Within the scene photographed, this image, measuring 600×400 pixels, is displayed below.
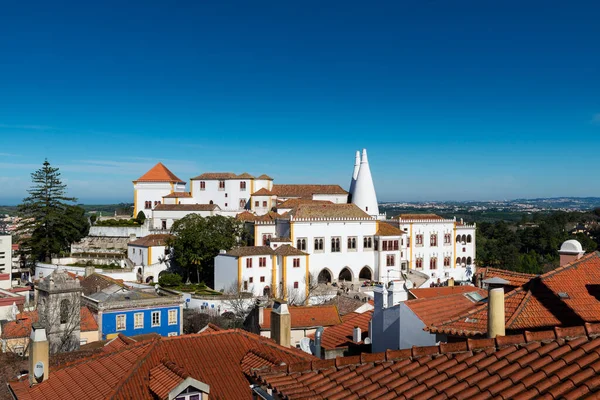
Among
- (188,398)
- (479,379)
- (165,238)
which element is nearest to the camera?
(479,379)

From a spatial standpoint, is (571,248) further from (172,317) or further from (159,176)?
(159,176)

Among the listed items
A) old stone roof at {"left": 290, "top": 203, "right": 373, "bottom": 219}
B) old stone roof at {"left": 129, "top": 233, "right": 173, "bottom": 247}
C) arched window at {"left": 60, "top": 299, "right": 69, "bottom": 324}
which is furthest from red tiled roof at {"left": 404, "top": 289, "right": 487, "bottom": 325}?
old stone roof at {"left": 129, "top": 233, "right": 173, "bottom": 247}

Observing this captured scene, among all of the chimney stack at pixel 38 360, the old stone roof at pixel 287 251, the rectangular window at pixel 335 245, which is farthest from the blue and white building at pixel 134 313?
A: the rectangular window at pixel 335 245

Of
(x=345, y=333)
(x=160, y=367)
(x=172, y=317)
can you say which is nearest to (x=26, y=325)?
(x=172, y=317)

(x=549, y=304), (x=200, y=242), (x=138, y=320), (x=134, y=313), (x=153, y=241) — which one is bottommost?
(x=138, y=320)

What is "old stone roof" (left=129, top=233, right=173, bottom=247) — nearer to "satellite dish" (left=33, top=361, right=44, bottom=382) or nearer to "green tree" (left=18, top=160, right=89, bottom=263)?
"green tree" (left=18, top=160, right=89, bottom=263)

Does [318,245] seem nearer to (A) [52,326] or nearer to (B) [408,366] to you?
(A) [52,326]

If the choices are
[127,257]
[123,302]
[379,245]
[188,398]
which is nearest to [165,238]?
[127,257]

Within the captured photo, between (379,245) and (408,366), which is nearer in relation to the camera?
(408,366)
